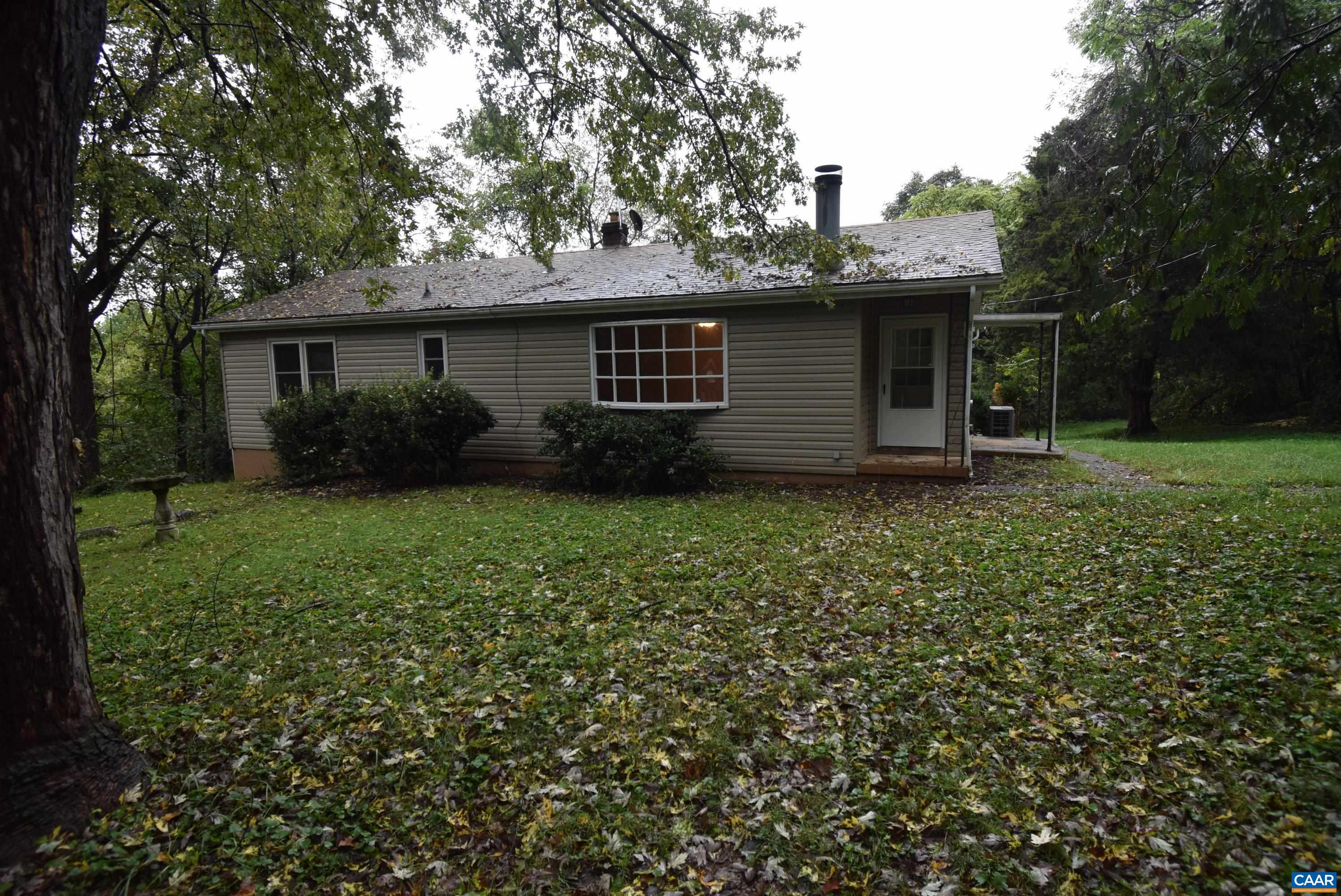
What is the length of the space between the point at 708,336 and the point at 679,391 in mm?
995

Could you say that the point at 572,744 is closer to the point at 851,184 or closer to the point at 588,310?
the point at 588,310

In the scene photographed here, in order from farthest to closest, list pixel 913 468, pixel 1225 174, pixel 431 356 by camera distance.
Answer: pixel 431 356, pixel 913 468, pixel 1225 174

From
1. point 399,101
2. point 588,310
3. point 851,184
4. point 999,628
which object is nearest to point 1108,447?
point 851,184

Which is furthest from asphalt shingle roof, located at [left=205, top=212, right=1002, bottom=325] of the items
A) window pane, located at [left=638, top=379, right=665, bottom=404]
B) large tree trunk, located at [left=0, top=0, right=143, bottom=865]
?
large tree trunk, located at [left=0, top=0, right=143, bottom=865]

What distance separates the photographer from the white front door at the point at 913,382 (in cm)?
1012

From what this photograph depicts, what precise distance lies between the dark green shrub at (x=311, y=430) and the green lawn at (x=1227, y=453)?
43.1ft

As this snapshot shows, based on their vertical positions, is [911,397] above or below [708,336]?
below

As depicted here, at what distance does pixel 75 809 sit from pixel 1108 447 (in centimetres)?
1664

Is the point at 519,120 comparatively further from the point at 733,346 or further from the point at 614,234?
the point at 614,234

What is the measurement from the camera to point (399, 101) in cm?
556

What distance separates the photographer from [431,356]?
40.0 feet

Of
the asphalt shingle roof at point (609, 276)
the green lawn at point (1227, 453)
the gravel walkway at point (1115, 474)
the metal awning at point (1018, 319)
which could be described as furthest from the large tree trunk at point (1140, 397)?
the asphalt shingle roof at point (609, 276)

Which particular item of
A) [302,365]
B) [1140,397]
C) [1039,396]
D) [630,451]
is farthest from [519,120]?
[1140,397]

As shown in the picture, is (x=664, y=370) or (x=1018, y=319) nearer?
(x=664, y=370)
